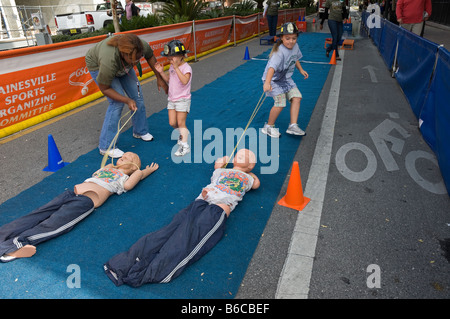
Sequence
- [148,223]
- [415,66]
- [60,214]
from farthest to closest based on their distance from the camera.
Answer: [415,66], [148,223], [60,214]

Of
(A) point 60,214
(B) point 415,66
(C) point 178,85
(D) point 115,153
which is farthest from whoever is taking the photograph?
(B) point 415,66

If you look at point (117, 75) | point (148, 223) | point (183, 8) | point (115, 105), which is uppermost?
point (183, 8)

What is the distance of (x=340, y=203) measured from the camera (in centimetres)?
339

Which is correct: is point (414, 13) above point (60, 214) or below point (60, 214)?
above

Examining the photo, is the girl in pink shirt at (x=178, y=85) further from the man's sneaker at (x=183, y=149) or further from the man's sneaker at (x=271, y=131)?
the man's sneaker at (x=271, y=131)

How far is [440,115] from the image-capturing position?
13.8ft

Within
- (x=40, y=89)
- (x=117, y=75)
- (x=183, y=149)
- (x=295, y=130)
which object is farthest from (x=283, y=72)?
(x=40, y=89)

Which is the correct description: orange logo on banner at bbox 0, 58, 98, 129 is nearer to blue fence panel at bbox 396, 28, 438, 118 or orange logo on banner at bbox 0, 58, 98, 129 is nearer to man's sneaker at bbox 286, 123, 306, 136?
man's sneaker at bbox 286, 123, 306, 136

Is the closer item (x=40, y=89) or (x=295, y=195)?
(x=295, y=195)

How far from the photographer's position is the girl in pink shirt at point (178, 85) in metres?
3.96

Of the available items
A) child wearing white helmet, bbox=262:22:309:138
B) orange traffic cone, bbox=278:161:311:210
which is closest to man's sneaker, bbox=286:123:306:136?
child wearing white helmet, bbox=262:22:309:138

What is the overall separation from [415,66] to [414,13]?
387cm

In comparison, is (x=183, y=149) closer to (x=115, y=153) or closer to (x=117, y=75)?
(x=115, y=153)

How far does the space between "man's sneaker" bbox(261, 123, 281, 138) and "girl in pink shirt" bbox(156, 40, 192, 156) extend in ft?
4.46
